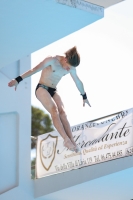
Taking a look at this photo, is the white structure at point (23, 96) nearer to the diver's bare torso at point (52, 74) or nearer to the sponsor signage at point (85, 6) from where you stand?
the sponsor signage at point (85, 6)

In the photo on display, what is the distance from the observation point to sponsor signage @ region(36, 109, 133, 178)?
11.4 meters

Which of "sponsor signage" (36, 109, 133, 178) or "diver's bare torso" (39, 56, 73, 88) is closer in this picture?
"diver's bare torso" (39, 56, 73, 88)

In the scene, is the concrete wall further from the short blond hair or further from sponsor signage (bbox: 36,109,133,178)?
the short blond hair

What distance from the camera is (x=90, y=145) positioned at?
11977mm

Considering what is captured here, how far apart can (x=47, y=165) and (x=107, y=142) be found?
77.0 inches

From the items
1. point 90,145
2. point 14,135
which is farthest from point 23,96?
point 90,145

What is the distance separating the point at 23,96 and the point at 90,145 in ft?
8.53

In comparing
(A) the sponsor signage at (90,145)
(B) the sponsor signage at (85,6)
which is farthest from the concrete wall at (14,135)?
(B) the sponsor signage at (85,6)

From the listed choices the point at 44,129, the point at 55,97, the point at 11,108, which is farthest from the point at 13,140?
the point at 44,129

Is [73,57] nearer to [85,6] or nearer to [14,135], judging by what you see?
[85,6]

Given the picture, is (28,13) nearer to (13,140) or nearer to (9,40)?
(9,40)

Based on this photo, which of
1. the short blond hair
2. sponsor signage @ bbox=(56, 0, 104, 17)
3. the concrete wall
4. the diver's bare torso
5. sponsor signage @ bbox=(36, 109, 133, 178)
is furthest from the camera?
the concrete wall

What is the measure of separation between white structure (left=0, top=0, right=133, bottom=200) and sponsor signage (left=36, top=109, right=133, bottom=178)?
0.68ft

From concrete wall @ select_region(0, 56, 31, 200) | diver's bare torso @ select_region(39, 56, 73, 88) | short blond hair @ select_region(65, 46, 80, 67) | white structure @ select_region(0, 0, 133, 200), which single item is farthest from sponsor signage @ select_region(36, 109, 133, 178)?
short blond hair @ select_region(65, 46, 80, 67)
